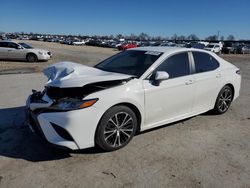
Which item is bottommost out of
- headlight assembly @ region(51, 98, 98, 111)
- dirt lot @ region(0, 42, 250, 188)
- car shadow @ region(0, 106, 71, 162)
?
dirt lot @ region(0, 42, 250, 188)

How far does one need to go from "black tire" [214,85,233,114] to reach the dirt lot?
21.5 inches

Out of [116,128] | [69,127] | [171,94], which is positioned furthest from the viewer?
[171,94]

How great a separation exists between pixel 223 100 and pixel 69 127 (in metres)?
3.72

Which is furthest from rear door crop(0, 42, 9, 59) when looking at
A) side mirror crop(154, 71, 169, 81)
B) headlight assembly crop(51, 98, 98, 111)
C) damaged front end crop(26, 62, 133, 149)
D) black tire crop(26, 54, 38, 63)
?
side mirror crop(154, 71, 169, 81)

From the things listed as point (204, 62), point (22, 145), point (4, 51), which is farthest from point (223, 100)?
point (4, 51)

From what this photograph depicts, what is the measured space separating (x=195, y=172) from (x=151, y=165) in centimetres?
59

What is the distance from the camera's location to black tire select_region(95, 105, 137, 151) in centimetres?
383

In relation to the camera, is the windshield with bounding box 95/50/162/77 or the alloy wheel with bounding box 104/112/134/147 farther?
the windshield with bounding box 95/50/162/77

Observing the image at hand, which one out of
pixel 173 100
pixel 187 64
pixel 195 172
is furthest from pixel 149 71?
pixel 195 172

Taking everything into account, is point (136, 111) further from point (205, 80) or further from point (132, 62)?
point (205, 80)

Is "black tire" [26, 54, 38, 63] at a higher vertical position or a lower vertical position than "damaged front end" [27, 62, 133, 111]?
lower

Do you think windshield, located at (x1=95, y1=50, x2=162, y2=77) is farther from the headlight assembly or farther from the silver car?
the silver car

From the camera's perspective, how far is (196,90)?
5.04 metres

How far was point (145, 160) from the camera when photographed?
3785 millimetres
